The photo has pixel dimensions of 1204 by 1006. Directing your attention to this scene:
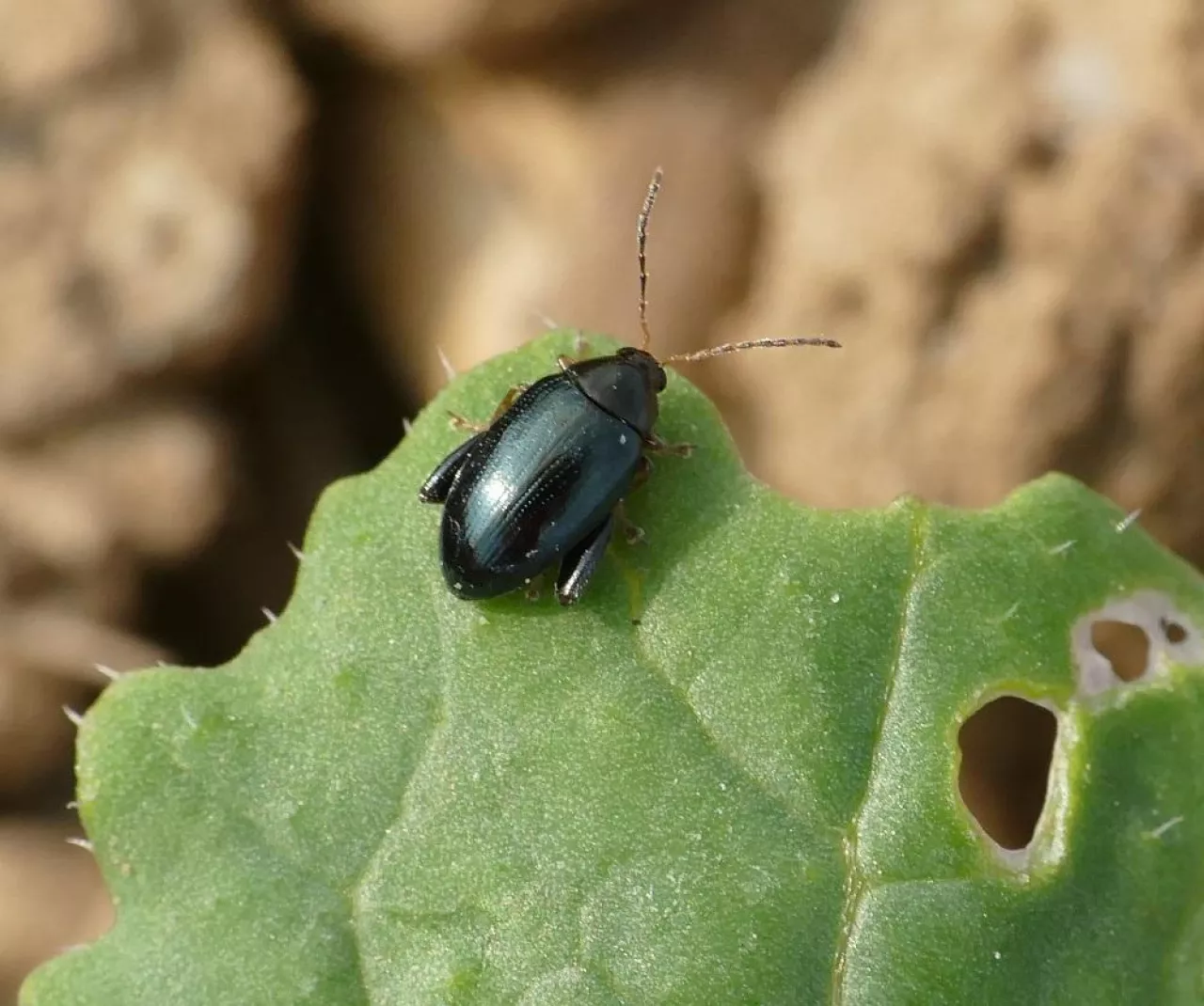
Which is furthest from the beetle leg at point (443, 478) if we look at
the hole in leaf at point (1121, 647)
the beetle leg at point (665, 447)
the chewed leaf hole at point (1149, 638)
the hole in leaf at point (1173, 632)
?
the hole in leaf at point (1121, 647)

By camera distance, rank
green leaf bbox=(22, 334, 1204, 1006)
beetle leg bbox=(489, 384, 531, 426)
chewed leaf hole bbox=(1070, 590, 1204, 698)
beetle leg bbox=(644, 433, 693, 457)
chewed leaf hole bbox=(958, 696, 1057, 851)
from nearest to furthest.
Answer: green leaf bbox=(22, 334, 1204, 1006), chewed leaf hole bbox=(1070, 590, 1204, 698), beetle leg bbox=(644, 433, 693, 457), beetle leg bbox=(489, 384, 531, 426), chewed leaf hole bbox=(958, 696, 1057, 851)

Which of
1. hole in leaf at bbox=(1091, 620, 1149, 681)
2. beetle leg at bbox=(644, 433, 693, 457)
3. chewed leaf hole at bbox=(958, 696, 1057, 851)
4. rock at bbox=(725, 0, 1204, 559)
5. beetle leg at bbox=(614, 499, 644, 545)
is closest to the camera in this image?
beetle leg at bbox=(614, 499, 644, 545)

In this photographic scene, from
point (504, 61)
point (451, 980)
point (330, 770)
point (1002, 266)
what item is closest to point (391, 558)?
point (330, 770)

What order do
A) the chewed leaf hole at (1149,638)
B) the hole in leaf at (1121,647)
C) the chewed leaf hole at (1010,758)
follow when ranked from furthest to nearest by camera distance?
1. the chewed leaf hole at (1010,758)
2. the hole in leaf at (1121,647)
3. the chewed leaf hole at (1149,638)

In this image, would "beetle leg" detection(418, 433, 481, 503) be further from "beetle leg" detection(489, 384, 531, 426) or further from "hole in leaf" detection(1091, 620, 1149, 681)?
"hole in leaf" detection(1091, 620, 1149, 681)

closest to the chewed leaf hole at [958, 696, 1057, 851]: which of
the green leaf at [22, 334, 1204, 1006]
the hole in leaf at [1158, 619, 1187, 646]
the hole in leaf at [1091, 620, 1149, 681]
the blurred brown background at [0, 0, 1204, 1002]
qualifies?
the hole in leaf at [1091, 620, 1149, 681]

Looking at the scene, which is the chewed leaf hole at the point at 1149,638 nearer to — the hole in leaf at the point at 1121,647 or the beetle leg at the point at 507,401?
the hole in leaf at the point at 1121,647
